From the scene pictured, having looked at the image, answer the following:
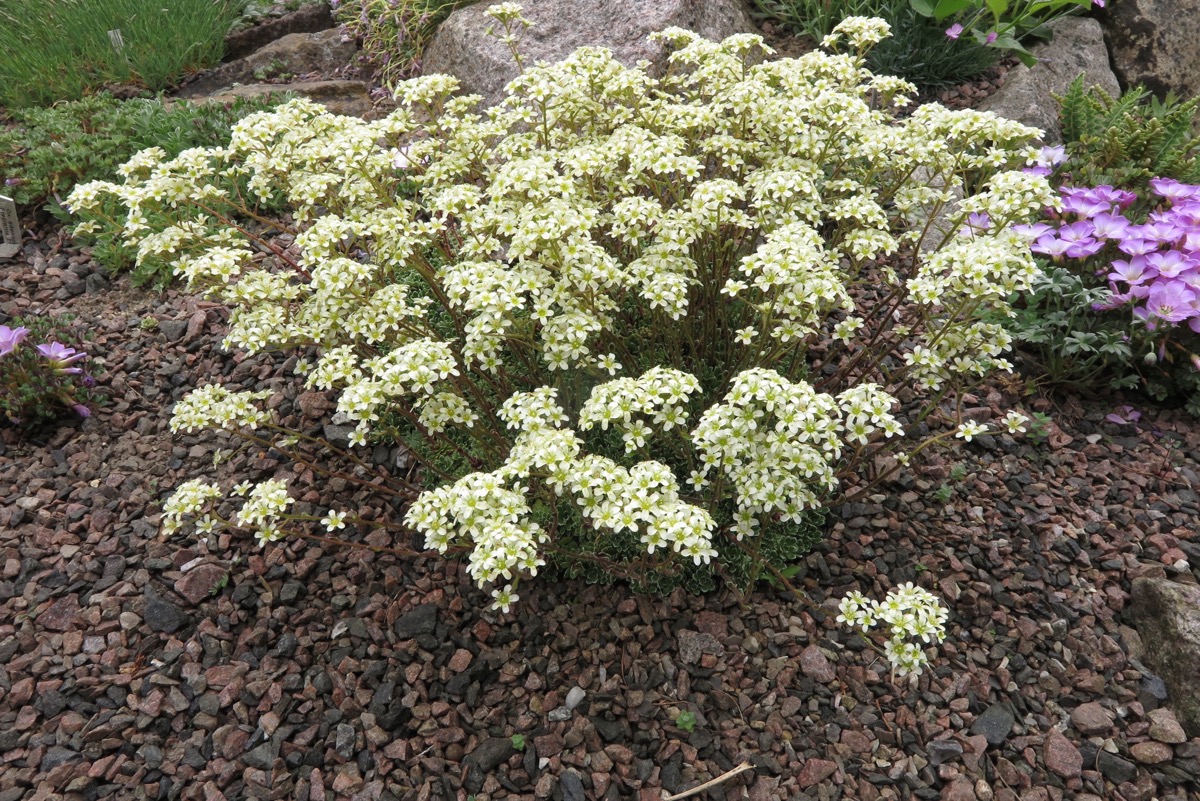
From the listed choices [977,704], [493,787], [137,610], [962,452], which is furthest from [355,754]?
[962,452]

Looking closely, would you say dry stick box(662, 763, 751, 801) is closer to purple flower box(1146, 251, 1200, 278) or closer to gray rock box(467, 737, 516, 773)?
gray rock box(467, 737, 516, 773)

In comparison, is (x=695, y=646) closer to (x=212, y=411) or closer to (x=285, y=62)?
(x=212, y=411)

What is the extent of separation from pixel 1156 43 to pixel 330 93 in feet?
20.2

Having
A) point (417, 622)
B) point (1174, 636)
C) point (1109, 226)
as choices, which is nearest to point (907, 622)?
point (1174, 636)

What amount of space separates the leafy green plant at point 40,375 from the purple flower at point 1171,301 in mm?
4887

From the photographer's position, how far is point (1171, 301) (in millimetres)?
3473

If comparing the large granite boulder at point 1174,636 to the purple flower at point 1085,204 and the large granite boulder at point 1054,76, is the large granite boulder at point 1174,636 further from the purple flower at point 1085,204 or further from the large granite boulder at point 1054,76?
the large granite boulder at point 1054,76

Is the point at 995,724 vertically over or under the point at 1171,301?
under

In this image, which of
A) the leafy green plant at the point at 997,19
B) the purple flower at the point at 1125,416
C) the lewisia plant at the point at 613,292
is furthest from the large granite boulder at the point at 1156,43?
the lewisia plant at the point at 613,292

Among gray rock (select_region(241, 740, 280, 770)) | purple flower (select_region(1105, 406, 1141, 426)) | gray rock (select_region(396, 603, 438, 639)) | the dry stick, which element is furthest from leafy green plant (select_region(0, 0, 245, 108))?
purple flower (select_region(1105, 406, 1141, 426))

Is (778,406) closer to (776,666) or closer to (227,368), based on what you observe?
(776,666)

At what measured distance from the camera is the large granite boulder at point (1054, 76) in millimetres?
5188

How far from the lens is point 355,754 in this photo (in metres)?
2.70

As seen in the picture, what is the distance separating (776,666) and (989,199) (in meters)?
1.75
